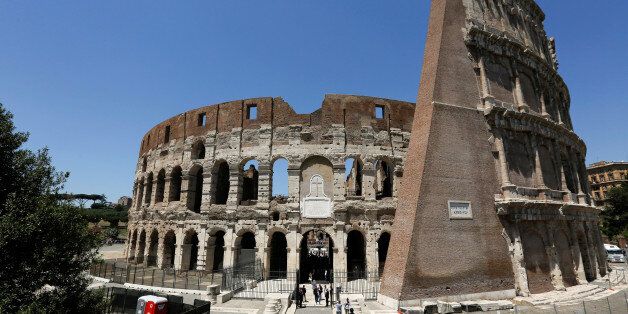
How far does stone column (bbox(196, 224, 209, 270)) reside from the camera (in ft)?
67.3

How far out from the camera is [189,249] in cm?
2198

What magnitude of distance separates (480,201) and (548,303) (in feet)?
16.2

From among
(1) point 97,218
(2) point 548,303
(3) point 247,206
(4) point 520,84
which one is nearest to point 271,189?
(3) point 247,206

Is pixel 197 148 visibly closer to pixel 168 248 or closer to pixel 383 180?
pixel 168 248

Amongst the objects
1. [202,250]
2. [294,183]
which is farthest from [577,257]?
[202,250]

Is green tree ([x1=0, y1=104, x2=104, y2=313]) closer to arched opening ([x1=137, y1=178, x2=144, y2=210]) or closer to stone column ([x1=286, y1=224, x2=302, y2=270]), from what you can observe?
stone column ([x1=286, y1=224, x2=302, y2=270])

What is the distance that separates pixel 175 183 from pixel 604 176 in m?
74.0

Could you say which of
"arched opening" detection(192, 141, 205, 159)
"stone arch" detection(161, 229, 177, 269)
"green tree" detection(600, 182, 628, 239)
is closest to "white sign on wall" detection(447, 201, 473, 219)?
"arched opening" detection(192, 141, 205, 159)

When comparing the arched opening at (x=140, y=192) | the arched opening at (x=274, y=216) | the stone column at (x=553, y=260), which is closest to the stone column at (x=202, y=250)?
the arched opening at (x=274, y=216)

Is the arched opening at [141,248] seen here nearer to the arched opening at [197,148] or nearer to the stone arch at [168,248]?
the stone arch at [168,248]

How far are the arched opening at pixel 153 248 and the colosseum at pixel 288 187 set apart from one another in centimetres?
8

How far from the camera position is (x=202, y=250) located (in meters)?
20.7

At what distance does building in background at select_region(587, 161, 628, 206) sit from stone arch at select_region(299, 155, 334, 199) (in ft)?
203

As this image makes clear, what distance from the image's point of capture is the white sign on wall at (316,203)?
64.8ft
